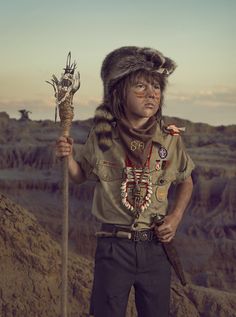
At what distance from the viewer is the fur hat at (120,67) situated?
124 inches

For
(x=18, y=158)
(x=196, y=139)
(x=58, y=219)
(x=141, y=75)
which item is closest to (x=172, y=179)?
(x=141, y=75)

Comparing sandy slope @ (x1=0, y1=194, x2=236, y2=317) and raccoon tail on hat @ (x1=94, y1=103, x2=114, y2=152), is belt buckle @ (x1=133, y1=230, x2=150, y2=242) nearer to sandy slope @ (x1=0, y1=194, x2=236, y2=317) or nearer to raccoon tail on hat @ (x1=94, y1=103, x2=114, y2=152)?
raccoon tail on hat @ (x1=94, y1=103, x2=114, y2=152)

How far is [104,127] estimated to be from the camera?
3.22m

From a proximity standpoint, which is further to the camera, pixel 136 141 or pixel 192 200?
pixel 192 200

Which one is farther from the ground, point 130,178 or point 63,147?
point 63,147

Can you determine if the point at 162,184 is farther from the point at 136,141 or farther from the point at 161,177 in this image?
the point at 136,141

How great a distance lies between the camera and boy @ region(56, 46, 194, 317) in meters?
3.13

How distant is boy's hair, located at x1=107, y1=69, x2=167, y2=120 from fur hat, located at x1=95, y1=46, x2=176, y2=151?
0.02 m

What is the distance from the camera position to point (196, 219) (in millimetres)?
21641

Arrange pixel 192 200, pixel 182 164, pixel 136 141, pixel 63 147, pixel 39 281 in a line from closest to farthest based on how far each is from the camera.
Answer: pixel 63 147, pixel 136 141, pixel 182 164, pixel 39 281, pixel 192 200

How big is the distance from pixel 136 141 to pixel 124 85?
0.26 m

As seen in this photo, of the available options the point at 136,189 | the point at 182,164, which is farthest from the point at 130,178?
the point at 182,164

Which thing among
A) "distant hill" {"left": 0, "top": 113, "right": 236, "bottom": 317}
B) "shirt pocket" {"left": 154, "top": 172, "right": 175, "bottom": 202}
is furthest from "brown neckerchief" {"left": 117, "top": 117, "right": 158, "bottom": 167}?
"distant hill" {"left": 0, "top": 113, "right": 236, "bottom": 317}

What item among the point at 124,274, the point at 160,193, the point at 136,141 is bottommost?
the point at 124,274
